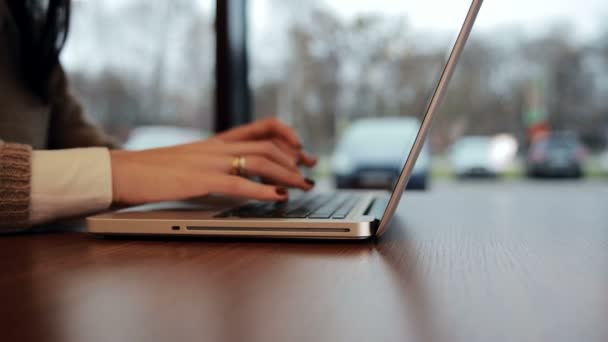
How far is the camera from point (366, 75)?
250 centimetres

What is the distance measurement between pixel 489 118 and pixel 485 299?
2230 millimetres

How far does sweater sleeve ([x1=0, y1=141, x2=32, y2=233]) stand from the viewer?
2.06ft

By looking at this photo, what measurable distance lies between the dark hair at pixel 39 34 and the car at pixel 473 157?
196cm

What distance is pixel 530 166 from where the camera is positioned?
2480mm

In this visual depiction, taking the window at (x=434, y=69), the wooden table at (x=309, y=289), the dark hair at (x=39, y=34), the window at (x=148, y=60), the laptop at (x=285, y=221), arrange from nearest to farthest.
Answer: the wooden table at (x=309, y=289) → the laptop at (x=285, y=221) → the dark hair at (x=39, y=34) → the window at (x=148, y=60) → the window at (x=434, y=69)

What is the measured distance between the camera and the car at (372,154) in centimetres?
269

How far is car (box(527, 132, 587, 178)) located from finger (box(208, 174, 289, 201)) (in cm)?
203

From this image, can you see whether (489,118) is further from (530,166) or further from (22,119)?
(22,119)

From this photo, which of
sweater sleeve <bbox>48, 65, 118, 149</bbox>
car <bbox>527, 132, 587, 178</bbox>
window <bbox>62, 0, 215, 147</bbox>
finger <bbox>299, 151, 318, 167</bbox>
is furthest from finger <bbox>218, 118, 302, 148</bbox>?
car <bbox>527, 132, 587, 178</bbox>

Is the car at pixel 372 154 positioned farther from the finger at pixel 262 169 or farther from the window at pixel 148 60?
the finger at pixel 262 169

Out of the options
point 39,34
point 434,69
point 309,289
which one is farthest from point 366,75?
point 309,289

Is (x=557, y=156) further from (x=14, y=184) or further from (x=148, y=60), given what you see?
(x=14, y=184)

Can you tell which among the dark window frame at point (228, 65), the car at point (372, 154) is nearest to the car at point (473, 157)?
the car at point (372, 154)

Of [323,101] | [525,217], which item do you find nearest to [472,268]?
[525,217]
